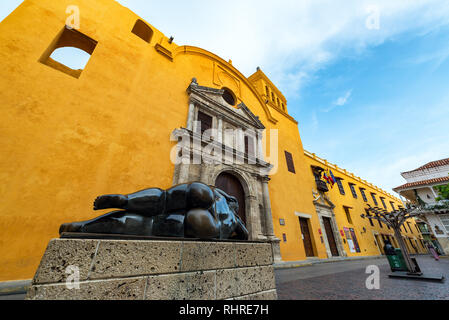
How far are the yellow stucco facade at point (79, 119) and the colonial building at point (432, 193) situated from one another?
48.8 ft

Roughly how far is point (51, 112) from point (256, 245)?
5.62 meters

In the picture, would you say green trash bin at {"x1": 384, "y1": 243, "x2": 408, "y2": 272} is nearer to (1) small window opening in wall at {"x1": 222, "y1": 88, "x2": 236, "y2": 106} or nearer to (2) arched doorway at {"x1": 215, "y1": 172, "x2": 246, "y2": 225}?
(2) arched doorway at {"x1": 215, "y1": 172, "x2": 246, "y2": 225}

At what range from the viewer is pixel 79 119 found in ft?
15.1

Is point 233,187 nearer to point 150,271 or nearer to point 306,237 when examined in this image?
point 306,237

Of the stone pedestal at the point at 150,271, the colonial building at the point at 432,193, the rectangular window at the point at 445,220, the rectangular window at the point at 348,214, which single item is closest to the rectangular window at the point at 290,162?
the rectangular window at the point at 348,214

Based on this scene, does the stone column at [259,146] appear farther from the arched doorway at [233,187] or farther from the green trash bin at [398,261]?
the green trash bin at [398,261]

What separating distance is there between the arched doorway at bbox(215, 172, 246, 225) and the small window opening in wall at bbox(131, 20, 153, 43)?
6695 mm

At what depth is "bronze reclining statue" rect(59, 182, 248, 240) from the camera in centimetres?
154

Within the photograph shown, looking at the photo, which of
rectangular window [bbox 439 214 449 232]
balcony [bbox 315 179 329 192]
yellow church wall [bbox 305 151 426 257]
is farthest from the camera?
rectangular window [bbox 439 214 449 232]

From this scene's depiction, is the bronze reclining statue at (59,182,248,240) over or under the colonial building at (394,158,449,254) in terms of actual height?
under

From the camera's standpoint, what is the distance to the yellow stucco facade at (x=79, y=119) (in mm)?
3510

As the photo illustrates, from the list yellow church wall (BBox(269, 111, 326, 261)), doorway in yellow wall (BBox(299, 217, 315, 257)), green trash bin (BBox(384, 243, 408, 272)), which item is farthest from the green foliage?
green trash bin (BBox(384, 243, 408, 272))

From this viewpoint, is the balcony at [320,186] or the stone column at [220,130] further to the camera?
the balcony at [320,186]
